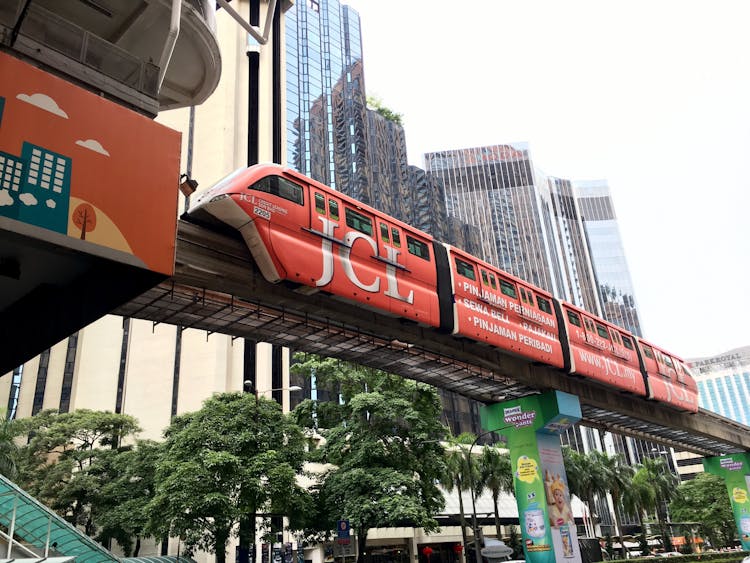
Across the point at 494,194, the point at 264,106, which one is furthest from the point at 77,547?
the point at 494,194

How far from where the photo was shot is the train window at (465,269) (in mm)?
23209

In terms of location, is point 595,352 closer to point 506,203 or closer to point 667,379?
point 667,379

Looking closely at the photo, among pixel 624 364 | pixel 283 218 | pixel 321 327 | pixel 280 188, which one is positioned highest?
pixel 280 188

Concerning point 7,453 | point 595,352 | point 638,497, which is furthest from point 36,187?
point 638,497

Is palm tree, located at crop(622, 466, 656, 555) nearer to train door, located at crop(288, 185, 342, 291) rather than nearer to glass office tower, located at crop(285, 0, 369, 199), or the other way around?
train door, located at crop(288, 185, 342, 291)

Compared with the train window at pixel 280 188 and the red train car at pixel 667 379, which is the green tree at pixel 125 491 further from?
the red train car at pixel 667 379

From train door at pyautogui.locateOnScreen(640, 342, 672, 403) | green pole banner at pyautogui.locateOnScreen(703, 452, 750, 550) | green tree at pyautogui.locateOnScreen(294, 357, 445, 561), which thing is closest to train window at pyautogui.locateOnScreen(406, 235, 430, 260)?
green tree at pyautogui.locateOnScreen(294, 357, 445, 561)

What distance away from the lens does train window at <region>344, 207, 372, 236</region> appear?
19.0m

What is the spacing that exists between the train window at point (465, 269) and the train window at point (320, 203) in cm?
677

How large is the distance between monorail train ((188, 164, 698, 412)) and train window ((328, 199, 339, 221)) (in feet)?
0.14

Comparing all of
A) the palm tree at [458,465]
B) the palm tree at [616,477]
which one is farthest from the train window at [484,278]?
the palm tree at [616,477]

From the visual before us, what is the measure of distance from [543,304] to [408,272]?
385 inches

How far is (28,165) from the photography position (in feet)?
24.8

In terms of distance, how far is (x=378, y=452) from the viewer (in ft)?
95.1
